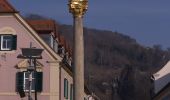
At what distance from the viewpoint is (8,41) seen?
54188 millimetres

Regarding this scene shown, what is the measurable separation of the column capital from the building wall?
29007mm

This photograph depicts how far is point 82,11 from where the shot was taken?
80.5 ft

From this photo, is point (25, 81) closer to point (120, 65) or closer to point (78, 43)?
point (78, 43)

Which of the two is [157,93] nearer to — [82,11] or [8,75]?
[8,75]

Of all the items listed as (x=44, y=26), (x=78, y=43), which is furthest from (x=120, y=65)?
(x=78, y=43)

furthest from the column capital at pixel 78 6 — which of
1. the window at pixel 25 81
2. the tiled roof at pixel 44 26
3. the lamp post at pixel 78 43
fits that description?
the tiled roof at pixel 44 26

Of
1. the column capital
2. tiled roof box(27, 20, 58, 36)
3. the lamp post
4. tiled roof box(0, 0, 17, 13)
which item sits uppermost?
tiled roof box(0, 0, 17, 13)

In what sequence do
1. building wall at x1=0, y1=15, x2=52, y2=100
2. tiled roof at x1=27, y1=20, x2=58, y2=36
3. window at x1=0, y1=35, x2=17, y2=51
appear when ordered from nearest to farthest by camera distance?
building wall at x1=0, y1=15, x2=52, y2=100
window at x1=0, y1=35, x2=17, y2=51
tiled roof at x1=27, y1=20, x2=58, y2=36

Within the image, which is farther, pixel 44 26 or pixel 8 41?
pixel 44 26

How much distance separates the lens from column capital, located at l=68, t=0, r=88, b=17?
964 inches

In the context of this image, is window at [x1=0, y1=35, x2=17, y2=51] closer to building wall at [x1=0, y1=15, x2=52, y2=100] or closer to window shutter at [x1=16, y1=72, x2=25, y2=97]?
building wall at [x1=0, y1=15, x2=52, y2=100]

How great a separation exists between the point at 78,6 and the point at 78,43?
4.16 feet

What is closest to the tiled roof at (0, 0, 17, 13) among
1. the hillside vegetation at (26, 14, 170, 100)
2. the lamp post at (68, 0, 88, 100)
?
the lamp post at (68, 0, 88, 100)

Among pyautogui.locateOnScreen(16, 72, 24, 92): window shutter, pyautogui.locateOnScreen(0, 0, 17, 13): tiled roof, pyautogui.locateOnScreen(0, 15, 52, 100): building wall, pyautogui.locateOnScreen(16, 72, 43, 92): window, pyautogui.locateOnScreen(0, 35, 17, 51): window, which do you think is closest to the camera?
pyautogui.locateOnScreen(16, 72, 43, 92): window
